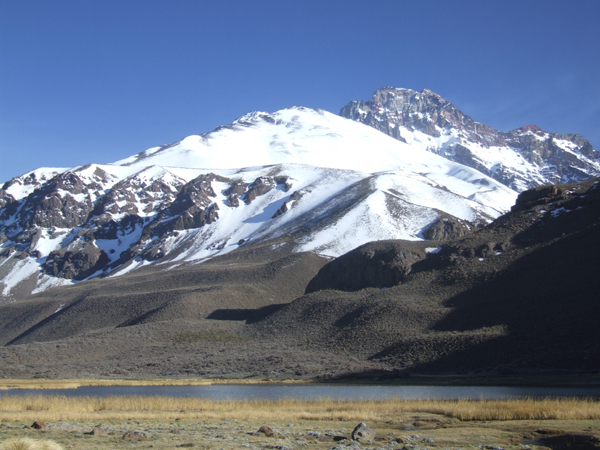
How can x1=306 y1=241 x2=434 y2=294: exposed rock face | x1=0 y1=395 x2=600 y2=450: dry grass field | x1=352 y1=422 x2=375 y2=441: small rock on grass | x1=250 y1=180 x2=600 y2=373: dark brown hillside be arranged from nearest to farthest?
x1=0 y1=395 x2=600 y2=450: dry grass field → x1=352 y1=422 x2=375 y2=441: small rock on grass → x1=250 y1=180 x2=600 y2=373: dark brown hillside → x1=306 y1=241 x2=434 y2=294: exposed rock face

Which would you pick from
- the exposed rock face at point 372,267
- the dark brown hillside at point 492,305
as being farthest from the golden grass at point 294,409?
the exposed rock face at point 372,267

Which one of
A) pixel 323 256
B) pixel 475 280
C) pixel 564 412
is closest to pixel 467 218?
pixel 323 256

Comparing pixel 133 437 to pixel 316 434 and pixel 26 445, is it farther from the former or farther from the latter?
pixel 316 434

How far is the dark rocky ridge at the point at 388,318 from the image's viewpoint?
69.4 m

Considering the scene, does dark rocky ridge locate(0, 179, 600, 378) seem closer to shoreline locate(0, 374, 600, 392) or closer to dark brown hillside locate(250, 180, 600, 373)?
dark brown hillside locate(250, 180, 600, 373)

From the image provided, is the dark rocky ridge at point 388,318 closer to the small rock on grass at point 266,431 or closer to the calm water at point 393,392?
the calm water at point 393,392

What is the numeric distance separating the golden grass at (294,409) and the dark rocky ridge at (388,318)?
3068cm

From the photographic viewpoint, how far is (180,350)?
97.1 meters

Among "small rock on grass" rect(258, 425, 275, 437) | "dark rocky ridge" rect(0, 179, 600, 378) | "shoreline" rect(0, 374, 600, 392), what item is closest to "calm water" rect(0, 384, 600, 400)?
"shoreline" rect(0, 374, 600, 392)

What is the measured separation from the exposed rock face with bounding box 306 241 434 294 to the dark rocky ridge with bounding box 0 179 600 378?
12.7 inches

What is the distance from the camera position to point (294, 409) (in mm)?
35750

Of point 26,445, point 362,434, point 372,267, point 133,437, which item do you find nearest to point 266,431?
point 362,434

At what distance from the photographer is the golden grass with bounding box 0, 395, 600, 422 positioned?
29.4m

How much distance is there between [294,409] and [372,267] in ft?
287
